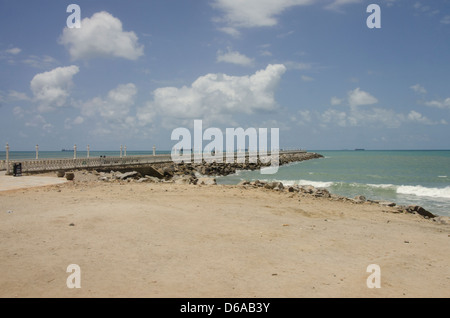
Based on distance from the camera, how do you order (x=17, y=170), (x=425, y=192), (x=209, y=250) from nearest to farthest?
(x=209, y=250)
(x=17, y=170)
(x=425, y=192)

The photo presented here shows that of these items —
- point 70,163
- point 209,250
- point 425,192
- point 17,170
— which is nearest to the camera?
point 209,250

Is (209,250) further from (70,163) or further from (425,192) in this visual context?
(70,163)

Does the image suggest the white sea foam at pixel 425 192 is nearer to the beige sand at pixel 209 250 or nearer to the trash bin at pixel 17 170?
the beige sand at pixel 209 250

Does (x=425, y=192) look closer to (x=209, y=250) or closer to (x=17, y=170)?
(x=209, y=250)

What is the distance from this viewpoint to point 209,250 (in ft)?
23.4

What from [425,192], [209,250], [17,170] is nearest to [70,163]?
[17,170]

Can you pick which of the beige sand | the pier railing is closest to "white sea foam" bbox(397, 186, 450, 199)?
the beige sand

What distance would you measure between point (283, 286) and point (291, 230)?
401 centimetres

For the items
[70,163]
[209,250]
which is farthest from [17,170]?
[209,250]

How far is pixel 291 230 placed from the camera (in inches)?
367

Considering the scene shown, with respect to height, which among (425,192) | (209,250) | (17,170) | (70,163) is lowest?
(425,192)

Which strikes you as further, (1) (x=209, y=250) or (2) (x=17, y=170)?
(2) (x=17, y=170)

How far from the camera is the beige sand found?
533 cm

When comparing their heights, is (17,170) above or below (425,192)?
above
